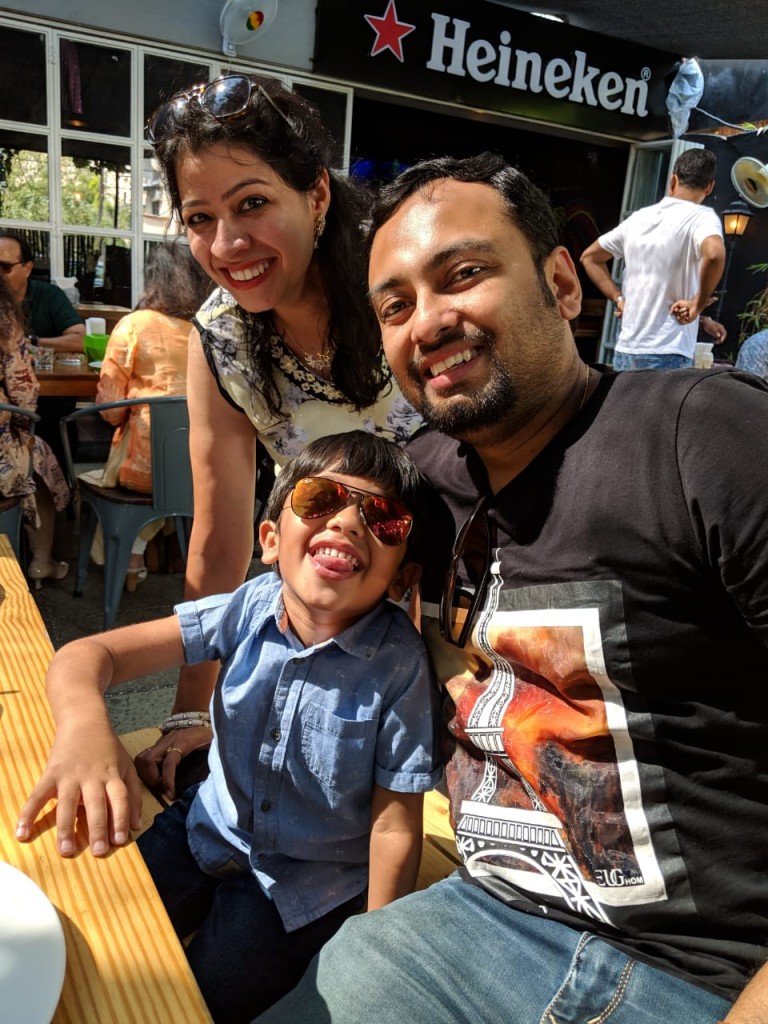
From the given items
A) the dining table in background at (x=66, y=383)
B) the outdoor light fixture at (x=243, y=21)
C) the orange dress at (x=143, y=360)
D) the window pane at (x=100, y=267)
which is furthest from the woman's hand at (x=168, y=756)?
the outdoor light fixture at (x=243, y=21)

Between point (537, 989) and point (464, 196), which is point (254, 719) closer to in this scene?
point (537, 989)

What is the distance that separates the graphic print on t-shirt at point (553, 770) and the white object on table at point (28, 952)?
0.67 m

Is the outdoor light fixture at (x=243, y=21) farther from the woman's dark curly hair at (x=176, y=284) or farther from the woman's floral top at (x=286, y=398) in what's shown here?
the woman's floral top at (x=286, y=398)

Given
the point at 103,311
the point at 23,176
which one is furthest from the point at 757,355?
the point at 23,176

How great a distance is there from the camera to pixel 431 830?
1733 millimetres

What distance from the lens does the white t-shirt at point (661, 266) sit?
5.27 metres

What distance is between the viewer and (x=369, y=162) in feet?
32.6

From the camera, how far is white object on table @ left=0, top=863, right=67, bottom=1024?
76 cm

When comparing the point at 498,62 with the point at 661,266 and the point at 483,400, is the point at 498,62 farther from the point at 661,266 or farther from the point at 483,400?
the point at 483,400

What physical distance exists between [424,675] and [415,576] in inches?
7.2

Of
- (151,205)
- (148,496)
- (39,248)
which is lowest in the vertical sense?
(148,496)

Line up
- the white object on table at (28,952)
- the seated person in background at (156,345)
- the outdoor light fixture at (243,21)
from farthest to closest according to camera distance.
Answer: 1. the outdoor light fixture at (243,21)
2. the seated person in background at (156,345)
3. the white object on table at (28,952)

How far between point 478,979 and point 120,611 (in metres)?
3.14

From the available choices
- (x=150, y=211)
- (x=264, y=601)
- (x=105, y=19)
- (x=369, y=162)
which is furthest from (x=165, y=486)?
(x=369, y=162)
